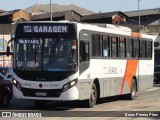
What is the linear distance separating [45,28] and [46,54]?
0.92 metres

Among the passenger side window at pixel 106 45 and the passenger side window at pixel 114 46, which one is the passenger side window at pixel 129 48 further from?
the passenger side window at pixel 106 45

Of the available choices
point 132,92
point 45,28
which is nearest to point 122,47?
point 132,92

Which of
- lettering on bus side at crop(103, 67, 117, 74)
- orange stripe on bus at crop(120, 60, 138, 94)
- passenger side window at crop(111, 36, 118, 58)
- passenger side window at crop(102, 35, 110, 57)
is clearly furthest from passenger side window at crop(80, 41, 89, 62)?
orange stripe on bus at crop(120, 60, 138, 94)

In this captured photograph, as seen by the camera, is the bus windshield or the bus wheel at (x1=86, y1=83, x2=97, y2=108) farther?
the bus wheel at (x1=86, y1=83, x2=97, y2=108)

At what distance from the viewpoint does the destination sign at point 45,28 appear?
52.8 ft

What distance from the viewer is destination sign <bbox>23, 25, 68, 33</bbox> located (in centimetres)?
1608

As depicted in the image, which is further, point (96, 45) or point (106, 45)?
point (106, 45)

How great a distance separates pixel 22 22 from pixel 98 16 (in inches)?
3642

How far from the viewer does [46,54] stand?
52.2 ft

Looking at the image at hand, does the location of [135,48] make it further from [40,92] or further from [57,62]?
[40,92]

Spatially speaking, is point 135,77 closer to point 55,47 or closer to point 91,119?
point 55,47

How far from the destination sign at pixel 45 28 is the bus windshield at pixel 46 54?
0.28 metres

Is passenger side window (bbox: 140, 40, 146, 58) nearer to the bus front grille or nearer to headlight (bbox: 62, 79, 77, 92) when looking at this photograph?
headlight (bbox: 62, 79, 77, 92)

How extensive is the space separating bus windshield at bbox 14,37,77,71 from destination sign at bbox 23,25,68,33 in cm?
28
